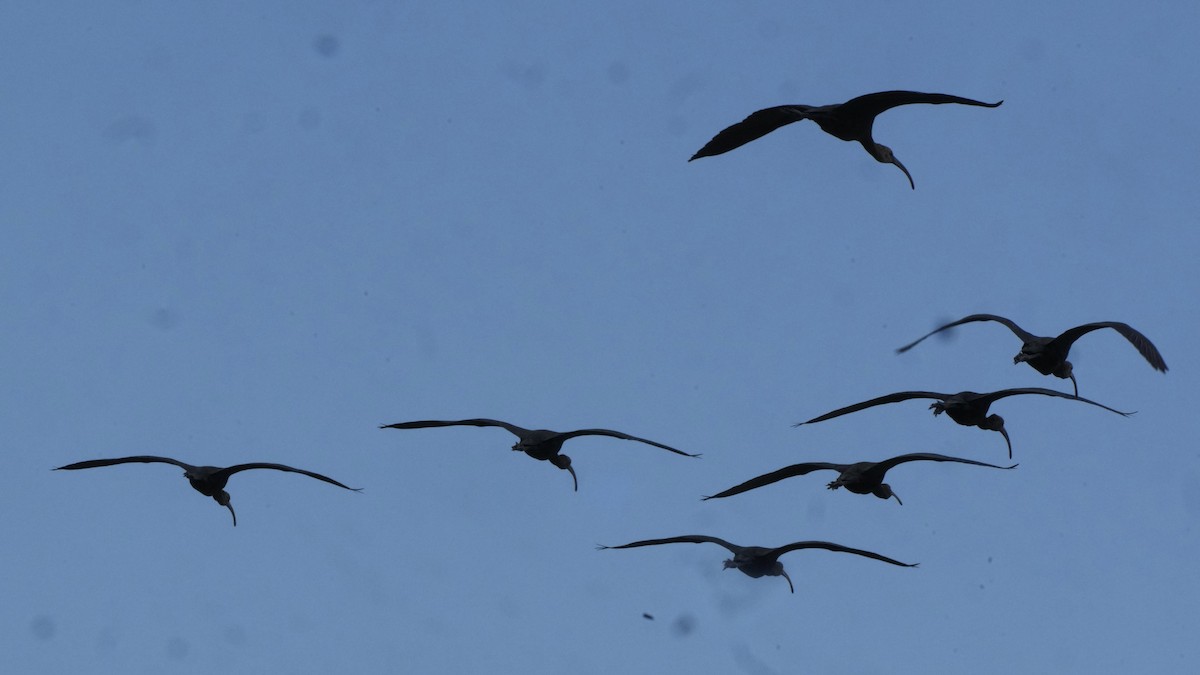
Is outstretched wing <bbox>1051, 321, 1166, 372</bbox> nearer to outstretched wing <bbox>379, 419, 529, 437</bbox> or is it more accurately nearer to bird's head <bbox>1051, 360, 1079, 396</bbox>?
bird's head <bbox>1051, 360, 1079, 396</bbox>

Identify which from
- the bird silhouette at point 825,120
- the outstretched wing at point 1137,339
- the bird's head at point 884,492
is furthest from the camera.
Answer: the bird's head at point 884,492

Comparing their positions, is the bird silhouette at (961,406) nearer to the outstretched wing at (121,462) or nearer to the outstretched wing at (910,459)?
the outstretched wing at (910,459)

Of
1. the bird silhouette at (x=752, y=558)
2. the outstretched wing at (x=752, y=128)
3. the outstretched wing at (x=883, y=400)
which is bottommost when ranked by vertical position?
the bird silhouette at (x=752, y=558)

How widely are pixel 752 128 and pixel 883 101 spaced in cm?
226

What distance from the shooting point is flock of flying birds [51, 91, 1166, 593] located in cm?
3098

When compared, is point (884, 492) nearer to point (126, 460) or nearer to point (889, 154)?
point (889, 154)

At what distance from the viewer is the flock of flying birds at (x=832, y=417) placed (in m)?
31.0

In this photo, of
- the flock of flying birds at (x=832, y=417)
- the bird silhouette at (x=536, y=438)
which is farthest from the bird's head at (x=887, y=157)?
the bird silhouette at (x=536, y=438)

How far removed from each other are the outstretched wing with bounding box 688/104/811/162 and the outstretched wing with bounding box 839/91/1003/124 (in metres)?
0.68

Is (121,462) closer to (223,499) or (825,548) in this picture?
(223,499)

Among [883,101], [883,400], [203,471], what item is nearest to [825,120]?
[883,101]

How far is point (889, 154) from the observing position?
33500mm

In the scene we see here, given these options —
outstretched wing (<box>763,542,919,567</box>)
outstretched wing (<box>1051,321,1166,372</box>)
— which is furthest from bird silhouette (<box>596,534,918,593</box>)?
outstretched wing (<box>1051,321,1166,372</box>)

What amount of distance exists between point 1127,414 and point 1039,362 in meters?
4.80
